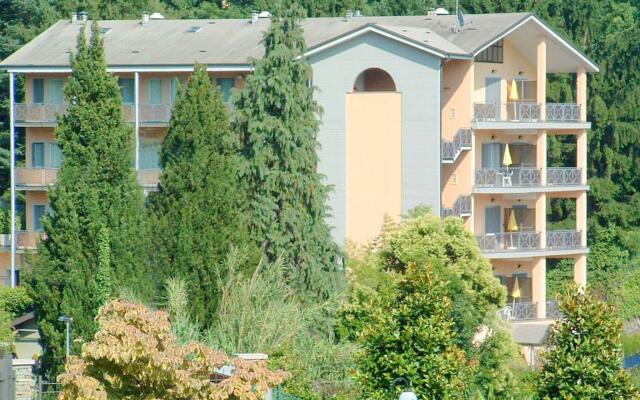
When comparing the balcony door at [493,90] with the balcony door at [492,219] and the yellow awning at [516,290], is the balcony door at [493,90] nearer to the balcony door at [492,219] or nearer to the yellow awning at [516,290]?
the balcony door at [492,219]

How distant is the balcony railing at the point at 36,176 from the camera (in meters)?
60.5

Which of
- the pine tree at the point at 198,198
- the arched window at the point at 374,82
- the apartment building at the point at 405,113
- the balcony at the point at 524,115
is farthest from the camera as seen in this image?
the balcony at the point at 524,115

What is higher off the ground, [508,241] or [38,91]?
[38,91]

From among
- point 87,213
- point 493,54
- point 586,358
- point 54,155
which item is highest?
point 493,54

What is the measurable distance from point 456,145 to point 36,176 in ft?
49.8

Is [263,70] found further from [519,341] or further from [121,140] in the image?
[519,341]

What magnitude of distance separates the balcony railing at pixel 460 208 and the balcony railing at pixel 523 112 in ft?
9.11

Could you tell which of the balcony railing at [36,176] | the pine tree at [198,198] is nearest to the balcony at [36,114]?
the balcony railing at [36,176]

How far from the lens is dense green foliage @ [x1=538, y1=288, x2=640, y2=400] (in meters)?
32.6

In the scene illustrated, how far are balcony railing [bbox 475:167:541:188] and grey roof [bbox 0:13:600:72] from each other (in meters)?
4.49

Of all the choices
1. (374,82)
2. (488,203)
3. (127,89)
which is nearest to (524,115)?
(488,203)

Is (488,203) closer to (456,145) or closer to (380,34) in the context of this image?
(456,145)

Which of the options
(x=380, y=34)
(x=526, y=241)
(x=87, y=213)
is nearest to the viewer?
(x=87, y=213)

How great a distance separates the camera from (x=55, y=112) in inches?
2298
